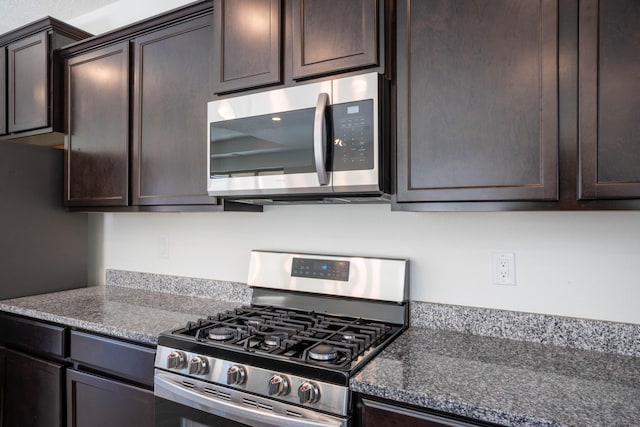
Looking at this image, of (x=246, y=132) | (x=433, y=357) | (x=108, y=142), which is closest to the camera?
(x=433, y=357)

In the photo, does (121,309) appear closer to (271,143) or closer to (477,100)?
(271,143)

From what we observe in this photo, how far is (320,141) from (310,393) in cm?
81

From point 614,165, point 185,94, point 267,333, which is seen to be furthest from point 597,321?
point 185,94

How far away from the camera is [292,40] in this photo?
1519 millimetres

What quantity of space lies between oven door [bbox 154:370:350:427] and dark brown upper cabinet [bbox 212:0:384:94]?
3.69 ft

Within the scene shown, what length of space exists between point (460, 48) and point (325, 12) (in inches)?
20.0

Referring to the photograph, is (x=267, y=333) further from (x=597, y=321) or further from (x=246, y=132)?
(x=597, y=321)

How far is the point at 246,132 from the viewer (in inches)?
62.9

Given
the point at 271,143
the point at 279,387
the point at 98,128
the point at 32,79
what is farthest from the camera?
the point at 32,79

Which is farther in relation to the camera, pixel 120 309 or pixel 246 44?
pixel 120 309

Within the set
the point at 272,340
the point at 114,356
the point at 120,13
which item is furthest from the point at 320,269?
the point at 120,13

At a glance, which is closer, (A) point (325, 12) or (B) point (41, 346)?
(A) point (325, 12)

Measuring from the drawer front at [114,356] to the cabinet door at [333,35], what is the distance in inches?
48.4

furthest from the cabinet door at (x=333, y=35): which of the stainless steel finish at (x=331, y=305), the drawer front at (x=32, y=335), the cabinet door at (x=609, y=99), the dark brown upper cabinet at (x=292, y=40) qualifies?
the drawer front at (x=32, y=335)
